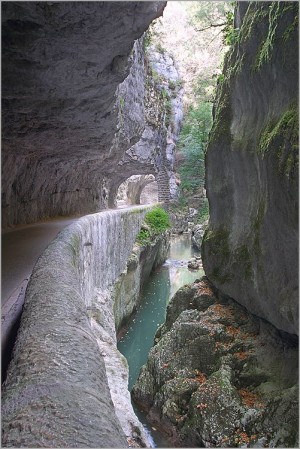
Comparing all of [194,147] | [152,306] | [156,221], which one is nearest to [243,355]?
[152,306]

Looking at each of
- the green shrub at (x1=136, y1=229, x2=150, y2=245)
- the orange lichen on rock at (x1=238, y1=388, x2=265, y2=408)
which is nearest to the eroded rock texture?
the orange lichen on rock at (x1=238, y1=388, x2=265, y2=408)

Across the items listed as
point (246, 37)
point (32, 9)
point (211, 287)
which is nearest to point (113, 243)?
point (211, 287)

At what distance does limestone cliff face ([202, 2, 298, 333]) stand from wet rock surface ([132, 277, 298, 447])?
647 millimetres

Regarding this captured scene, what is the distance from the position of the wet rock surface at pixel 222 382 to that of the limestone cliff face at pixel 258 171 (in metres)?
0.65

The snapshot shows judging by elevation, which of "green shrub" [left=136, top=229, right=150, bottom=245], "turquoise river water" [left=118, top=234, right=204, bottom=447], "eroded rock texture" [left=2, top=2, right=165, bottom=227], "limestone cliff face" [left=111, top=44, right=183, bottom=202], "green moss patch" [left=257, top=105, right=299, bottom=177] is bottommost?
"turquoise river water" [left=118, top=234, right=204, bottom=447]

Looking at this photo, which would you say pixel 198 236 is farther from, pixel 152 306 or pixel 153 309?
pixel 153 309

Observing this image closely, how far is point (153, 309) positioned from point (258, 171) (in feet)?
38.6

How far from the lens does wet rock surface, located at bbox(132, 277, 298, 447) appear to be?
6.37 meters

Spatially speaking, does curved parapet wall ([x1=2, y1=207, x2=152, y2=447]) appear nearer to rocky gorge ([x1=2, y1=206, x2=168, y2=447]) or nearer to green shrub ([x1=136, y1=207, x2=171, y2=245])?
rocky gorge ([x1=2, y1=206, x2=168, y2=447])

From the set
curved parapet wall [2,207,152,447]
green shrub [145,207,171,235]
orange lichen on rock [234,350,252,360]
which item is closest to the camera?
curved parapet wall [2,207,152,447]

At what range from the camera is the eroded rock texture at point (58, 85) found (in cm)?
440

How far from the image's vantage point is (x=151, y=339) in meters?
14.3

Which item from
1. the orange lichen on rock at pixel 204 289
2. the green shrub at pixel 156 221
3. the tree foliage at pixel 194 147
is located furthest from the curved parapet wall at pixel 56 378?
the tree foliage at pixel 194 147

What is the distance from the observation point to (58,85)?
598 centimetres
